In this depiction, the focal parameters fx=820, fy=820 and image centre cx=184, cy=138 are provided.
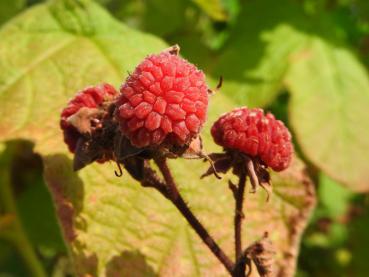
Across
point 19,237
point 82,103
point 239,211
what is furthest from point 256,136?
point 19,237

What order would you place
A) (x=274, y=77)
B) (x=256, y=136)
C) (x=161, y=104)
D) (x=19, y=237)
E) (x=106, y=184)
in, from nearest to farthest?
(x=161, y=104), (x=256, y=136), (x=106, y=184), (x=19, y=237), (x=274, y=77)

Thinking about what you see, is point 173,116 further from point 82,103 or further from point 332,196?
point 332,196

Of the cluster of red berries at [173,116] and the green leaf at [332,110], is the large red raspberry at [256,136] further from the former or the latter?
the green leaf at [332,110]

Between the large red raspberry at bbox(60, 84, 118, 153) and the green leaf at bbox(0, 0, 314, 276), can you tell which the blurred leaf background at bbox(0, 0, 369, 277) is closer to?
the green leaf at bbox(0, 0, 314, 276)

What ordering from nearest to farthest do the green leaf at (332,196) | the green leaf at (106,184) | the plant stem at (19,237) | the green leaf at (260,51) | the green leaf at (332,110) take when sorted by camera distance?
the green leaf at (106,184), the plant stem at (19,237), the green leaf at (332,110), the green leaf at (260,51), the green leaf at (332,196)

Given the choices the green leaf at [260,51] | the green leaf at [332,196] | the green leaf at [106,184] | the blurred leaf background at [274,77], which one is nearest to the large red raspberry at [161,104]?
the green leaf at [106,184]

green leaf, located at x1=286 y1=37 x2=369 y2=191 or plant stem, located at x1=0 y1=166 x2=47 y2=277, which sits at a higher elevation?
green leaf, located at x1=286 y1=37 x2=369 y2=191

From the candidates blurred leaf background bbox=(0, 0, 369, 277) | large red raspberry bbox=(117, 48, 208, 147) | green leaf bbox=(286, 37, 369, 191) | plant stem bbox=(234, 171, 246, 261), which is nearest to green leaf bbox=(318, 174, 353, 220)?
blurred leaf background bbox=(0, 0, 369, 277)
